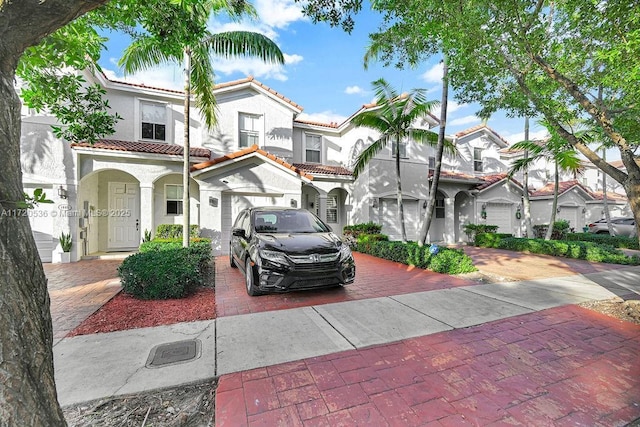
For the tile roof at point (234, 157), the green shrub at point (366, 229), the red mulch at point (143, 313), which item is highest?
the tile roof at point (234, 157)

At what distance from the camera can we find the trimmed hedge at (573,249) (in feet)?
31.3

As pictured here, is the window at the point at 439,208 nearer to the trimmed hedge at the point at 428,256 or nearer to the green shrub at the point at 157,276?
the trimmed hedge at the point at 428,256

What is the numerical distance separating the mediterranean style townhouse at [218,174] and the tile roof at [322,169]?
90 mm

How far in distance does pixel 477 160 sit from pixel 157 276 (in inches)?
793

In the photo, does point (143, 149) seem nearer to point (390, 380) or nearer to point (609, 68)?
point (390, 380)

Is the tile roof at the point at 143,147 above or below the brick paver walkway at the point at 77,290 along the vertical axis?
above

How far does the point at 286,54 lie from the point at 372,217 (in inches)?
322

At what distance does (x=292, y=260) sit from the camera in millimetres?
5121

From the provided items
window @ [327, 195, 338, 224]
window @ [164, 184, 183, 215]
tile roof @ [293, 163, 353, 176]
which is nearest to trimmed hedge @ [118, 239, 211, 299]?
window @ [164, 184, 183, 215]

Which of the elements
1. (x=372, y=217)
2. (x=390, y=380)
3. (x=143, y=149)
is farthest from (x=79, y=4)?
(x=372, y=217)

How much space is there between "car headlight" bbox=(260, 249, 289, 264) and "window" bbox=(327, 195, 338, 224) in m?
9.92

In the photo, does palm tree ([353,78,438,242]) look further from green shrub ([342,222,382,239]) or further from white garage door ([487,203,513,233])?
white garage door ([487,203,513,233])

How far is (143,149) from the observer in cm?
1036

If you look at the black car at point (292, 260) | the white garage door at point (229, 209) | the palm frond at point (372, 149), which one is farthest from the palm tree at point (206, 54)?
the palm frond at point (372, 149)
